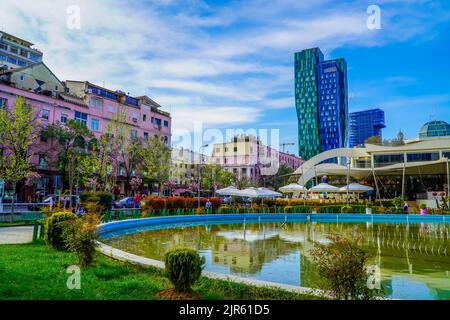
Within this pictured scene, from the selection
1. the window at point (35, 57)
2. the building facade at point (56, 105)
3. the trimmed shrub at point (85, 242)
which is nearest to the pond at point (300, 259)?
the trimmed shrub at point (85, 242)

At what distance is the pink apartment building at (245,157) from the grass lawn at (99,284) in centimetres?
7025

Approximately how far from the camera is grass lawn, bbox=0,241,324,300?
580cm

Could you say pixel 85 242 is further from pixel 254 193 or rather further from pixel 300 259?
pixel 254 193

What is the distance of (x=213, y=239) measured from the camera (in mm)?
15664

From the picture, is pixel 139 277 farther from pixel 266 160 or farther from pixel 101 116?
pixel 266 160

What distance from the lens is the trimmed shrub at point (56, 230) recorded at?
1035 cm

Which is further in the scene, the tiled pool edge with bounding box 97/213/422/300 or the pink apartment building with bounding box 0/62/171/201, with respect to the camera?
the pink apartment building with bounding box 0/62/171/201

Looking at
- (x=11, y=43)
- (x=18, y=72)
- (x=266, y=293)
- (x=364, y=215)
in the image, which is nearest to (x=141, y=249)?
(x=266, y=293)

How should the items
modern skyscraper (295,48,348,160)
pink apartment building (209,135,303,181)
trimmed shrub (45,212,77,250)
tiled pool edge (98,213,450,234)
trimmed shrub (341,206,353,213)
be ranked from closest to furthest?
trimmed shrub (45,212,77,250) → tiled pool edge (98,213,450,234) → trimmed shrub (341,206,353,213) → pink apartment building (209,135,303,181) → modern skyscraper (295,48,348,160)

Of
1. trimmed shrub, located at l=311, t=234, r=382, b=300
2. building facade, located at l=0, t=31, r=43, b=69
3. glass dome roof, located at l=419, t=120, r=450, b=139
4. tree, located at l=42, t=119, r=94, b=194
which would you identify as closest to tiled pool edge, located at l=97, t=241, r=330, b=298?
trimmed shrub, located at l=311, t=234, r=382, b=300

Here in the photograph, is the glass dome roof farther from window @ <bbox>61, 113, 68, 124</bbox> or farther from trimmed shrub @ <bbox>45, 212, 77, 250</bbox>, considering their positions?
trimmed shrub @ <bbox>45, 212, 77, 250</bbox>

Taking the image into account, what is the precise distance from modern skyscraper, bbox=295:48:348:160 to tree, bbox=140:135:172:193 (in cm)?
9026

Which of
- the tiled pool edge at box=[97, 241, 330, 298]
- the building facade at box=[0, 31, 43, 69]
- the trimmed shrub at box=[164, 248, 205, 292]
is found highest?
the building facade at box=[0, 31, 43, 69]
